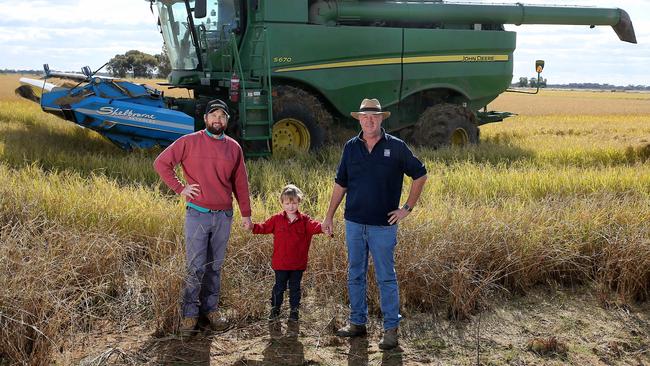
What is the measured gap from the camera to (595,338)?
3922mm

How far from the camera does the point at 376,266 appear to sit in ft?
12.1

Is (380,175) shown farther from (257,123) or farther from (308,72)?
(308,72)

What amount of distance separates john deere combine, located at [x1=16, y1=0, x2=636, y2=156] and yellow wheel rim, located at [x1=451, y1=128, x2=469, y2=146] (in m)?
0.03

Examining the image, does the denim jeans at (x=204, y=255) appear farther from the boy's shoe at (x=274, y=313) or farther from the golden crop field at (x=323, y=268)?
the boy's shoe at (x=274, y=313)

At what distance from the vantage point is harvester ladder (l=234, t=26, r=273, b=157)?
8.70 m

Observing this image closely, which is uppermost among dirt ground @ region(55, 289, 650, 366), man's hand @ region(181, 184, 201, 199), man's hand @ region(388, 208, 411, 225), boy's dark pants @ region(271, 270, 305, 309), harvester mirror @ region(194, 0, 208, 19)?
harvester mirror @ region(194, 0, 208, 19)

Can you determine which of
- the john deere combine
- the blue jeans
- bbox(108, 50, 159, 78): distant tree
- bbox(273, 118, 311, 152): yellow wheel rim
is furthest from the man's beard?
bbox(108, 50, 159, 78): distant tree

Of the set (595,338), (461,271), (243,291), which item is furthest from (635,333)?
(243,291)

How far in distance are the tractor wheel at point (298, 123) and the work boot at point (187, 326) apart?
5528 mm

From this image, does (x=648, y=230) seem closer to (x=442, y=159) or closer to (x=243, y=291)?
(x=243, y=291)

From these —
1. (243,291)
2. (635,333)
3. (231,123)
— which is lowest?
(635,333)

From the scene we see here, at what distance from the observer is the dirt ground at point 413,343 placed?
3.53m

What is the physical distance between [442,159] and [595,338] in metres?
4.96

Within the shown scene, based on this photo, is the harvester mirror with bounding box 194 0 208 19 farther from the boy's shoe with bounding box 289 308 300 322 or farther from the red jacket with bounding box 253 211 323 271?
the boy's shoe with bounding box 289 308 300 322
